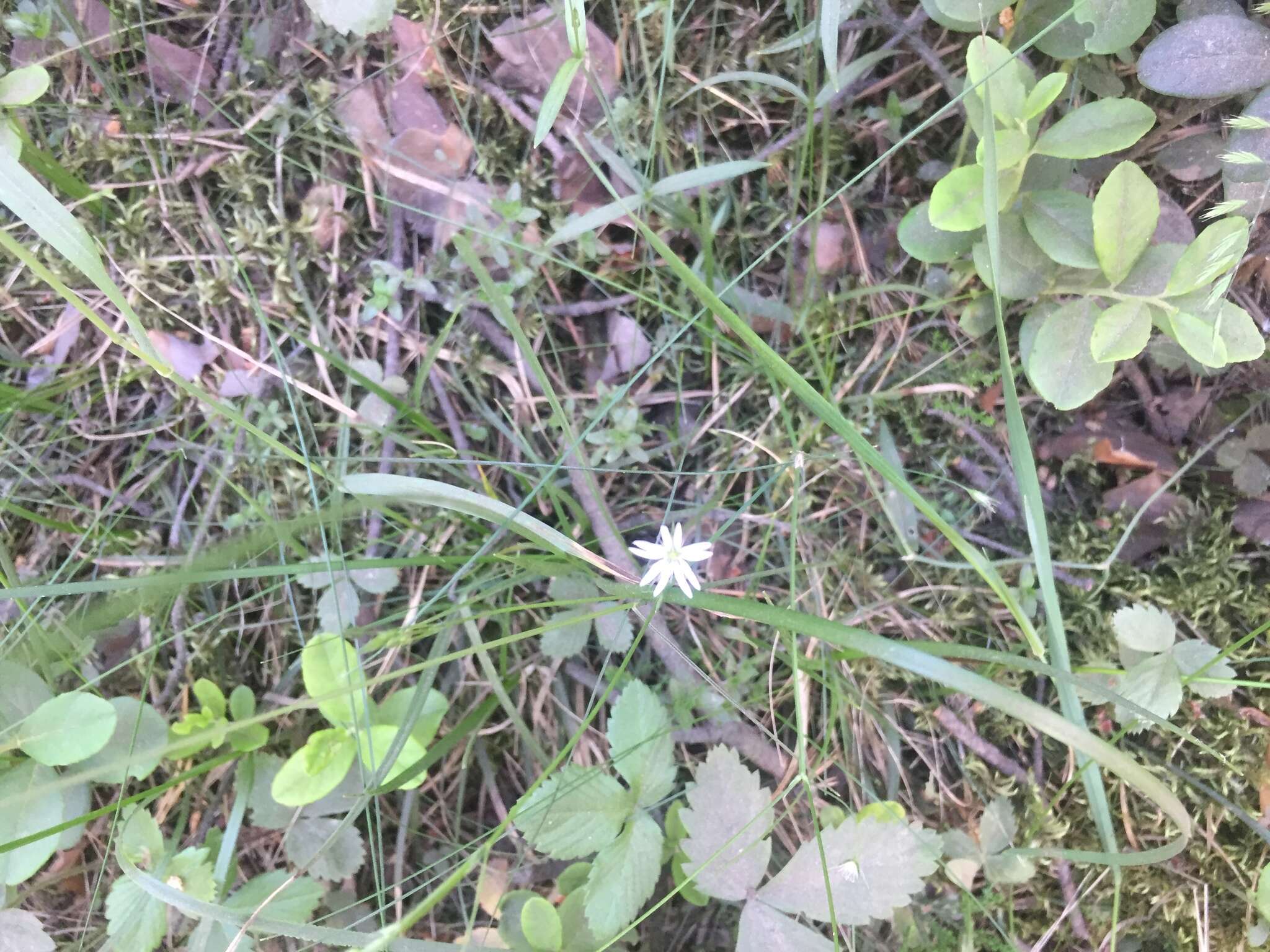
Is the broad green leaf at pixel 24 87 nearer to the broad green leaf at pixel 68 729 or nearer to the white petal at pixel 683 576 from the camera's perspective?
the broad green leaf at pixel 68 729

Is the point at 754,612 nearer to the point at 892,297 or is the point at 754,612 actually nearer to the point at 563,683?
the point at 563,683

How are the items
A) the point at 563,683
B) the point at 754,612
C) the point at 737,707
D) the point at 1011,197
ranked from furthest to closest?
the point at 563,683 → the point at 737,707 → the point at 1011,197 → the point at 754,612

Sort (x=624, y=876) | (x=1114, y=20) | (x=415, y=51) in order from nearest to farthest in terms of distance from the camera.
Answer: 1. (x=1114, y=20)
2. (x=624, y=876)
3. (x=415, y=51)

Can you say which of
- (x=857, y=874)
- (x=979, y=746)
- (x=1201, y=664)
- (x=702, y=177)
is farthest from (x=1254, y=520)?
(x=702, y=177)

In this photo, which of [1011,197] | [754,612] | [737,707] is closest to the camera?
[754,612]

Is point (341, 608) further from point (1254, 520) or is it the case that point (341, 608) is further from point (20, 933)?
point (1254, 520)

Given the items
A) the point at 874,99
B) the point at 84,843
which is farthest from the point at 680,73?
the point at 84,843

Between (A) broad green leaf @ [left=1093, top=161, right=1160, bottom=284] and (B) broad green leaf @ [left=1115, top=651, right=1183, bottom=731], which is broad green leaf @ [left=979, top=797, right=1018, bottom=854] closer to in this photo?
(B) broad green leaf @ [left=1115, top=651, right=1183, bottom=731]
